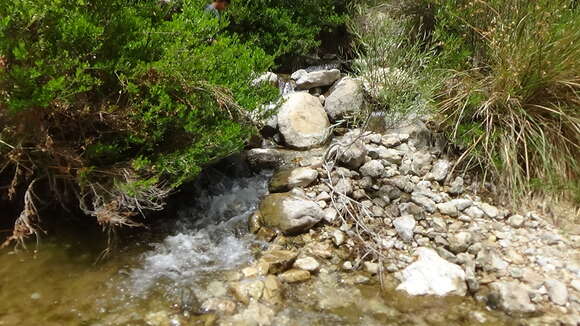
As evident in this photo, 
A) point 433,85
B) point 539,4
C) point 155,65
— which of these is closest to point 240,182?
point 155,65

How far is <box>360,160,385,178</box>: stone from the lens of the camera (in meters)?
4.42

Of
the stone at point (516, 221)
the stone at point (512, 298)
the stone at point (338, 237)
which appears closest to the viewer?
the stone at point (512, 298)

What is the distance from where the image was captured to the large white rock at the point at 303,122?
5.21m

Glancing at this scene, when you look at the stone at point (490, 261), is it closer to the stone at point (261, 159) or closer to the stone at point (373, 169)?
the stone at point (373, 169)

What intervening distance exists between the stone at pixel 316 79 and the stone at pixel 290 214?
245 centimetres

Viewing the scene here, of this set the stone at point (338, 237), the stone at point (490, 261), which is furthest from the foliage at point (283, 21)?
the stone at point (490, 261)

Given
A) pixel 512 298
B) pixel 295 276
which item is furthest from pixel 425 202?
pixel 295 276

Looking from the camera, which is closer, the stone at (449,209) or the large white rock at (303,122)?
the stone at (449,209)

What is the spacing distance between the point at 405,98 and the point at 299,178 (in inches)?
62.0

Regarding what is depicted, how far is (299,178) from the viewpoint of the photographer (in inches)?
170

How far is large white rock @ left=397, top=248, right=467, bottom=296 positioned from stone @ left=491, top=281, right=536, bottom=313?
0.23 meters

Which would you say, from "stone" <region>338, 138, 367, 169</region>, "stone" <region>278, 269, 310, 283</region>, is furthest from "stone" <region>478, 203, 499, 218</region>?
"stone" <region>278, 269, 310, 283</region>

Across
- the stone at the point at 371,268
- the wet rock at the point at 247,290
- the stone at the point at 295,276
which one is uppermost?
the wet rock at the point at 247,290

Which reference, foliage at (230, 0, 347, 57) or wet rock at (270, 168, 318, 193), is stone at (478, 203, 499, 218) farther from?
foliage at (230, 0, 347, 57)
